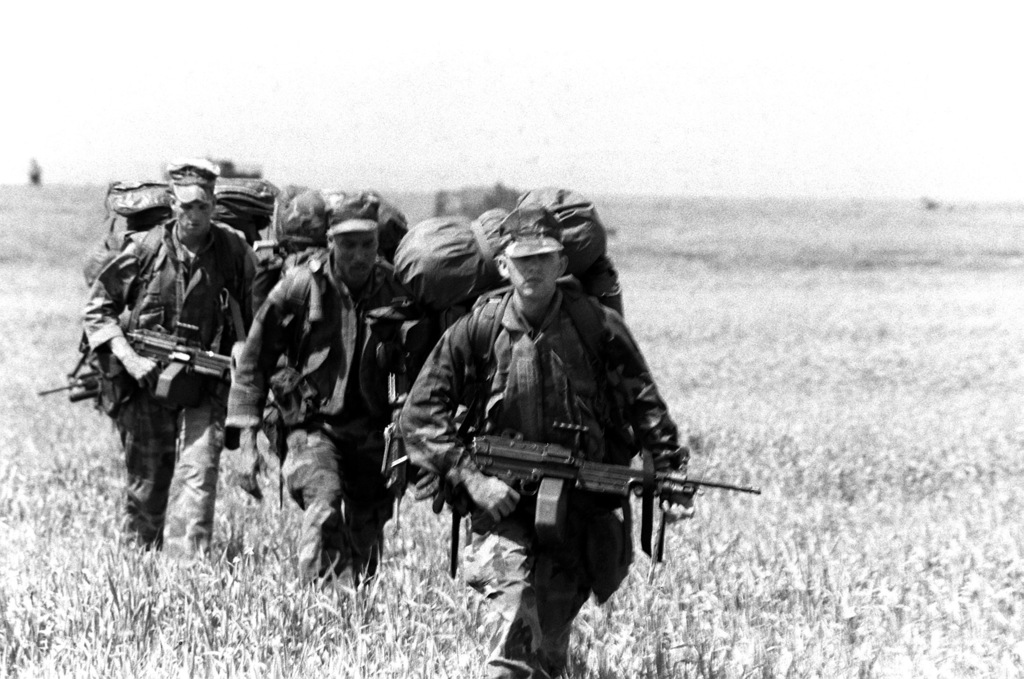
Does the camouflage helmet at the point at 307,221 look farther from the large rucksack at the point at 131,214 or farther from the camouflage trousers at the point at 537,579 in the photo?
the camouflage trousers at the point at 537,579

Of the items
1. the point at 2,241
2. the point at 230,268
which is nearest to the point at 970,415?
the point at 230,268

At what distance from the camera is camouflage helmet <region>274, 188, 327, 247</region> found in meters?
8.48

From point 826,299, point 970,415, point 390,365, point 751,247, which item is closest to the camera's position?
point 390,365

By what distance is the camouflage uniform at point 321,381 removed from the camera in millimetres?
7980

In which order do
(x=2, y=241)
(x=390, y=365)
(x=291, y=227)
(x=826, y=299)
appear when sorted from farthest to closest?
(x=2, y=241)
(x=826, y=299)
(x=291, y=227)
(x=390, y=365)

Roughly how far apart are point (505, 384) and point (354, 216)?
6.30 ft

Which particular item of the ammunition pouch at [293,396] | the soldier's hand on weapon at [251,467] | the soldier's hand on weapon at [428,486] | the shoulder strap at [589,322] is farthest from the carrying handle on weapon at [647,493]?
the soldier's hand on weapon at [251,467]

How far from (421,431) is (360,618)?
3.65 feet

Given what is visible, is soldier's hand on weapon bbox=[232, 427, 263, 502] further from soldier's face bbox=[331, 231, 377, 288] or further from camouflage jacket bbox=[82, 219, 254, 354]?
camouflage jacket bbox=[82, 219, 254, 354]

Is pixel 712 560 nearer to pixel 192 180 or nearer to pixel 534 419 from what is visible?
pixel 534 419

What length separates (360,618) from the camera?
23.2 feet

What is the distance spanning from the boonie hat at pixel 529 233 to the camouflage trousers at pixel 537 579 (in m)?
1.11

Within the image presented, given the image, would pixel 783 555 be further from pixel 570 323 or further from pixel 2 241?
pixel 2 241

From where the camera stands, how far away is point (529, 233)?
638cm
